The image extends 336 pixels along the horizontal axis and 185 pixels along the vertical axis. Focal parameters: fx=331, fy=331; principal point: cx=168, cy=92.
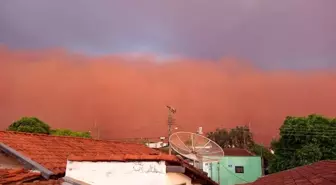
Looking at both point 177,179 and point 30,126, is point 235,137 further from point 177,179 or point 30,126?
point 177,179

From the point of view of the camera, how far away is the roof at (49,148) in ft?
35.9

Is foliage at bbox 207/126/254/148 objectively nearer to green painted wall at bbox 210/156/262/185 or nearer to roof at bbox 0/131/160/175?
green painted wall at bbox 210/156/262/185

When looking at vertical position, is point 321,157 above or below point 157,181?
below

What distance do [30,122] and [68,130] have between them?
19.7ft

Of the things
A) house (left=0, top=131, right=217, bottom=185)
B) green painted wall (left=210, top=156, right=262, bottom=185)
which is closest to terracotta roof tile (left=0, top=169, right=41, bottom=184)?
house (left=0, top=131, right=217, bottom=185)

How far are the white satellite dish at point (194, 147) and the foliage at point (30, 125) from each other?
25829 millimetres

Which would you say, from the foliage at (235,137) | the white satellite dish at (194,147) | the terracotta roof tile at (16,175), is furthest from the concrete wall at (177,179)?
the foliage at (235,137)

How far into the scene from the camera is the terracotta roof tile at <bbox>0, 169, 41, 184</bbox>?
9212 millimetres

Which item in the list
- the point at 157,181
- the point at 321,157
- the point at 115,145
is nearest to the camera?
the point at 157,181

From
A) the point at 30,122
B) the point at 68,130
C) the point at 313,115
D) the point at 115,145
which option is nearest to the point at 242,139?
the point at 313,115

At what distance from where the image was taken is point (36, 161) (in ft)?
35.1

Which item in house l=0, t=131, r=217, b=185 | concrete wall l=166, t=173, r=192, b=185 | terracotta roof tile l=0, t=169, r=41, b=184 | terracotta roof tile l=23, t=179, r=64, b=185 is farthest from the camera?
terracotta roof tile l=23, t=179, r=64, b=185

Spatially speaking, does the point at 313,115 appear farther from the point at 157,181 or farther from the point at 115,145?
the point at 157,181

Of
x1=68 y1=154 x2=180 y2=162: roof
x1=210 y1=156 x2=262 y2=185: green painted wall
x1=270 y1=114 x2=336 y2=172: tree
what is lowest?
x1=210 y1=156 x2=262 y2=185: green painted wall
